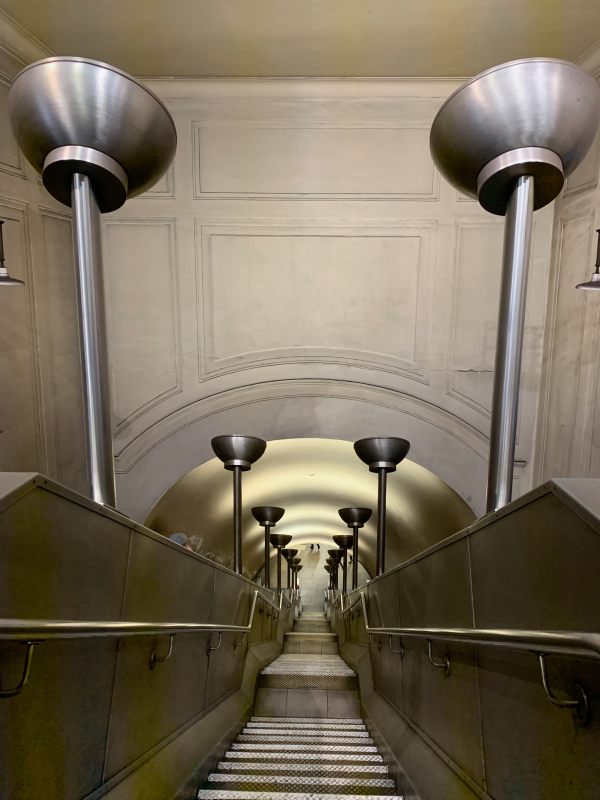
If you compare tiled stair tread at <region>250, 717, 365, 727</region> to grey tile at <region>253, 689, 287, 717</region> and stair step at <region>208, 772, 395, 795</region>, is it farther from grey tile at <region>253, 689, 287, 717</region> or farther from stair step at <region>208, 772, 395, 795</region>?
stair step at <region>208, 772, 395, 795</region>

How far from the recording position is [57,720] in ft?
5.03

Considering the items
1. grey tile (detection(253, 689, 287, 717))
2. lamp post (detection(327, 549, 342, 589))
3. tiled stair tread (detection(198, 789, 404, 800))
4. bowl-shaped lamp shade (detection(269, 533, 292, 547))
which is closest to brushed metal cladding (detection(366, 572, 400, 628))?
grey tile (detection(253, 689, 287, 717))

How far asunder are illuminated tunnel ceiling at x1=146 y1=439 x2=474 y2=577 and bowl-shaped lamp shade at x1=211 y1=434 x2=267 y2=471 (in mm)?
1436

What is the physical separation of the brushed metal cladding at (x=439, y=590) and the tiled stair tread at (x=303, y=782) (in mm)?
747

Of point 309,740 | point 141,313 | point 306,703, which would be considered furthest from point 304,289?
point 309,740

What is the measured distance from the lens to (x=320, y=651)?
9086 millimetres

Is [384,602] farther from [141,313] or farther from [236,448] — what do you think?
[141,313]

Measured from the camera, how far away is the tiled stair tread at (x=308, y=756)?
3.00 meters

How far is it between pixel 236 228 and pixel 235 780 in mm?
4843

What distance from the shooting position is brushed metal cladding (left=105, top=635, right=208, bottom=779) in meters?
1.93

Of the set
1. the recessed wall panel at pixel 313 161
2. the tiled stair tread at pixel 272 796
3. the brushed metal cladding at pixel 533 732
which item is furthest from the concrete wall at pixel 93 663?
the recessed wall panel at pixel 313 161

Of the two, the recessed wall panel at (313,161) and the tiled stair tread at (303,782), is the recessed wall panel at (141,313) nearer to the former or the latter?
the recessed wall panel at (313,161)

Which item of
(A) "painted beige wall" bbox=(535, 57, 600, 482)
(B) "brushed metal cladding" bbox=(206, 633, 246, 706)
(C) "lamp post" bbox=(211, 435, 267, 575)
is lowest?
(B) "brushed metal cladding" bbox=(206, 633, 246, 706)

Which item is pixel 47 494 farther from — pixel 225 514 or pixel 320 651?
pixel 320 651
